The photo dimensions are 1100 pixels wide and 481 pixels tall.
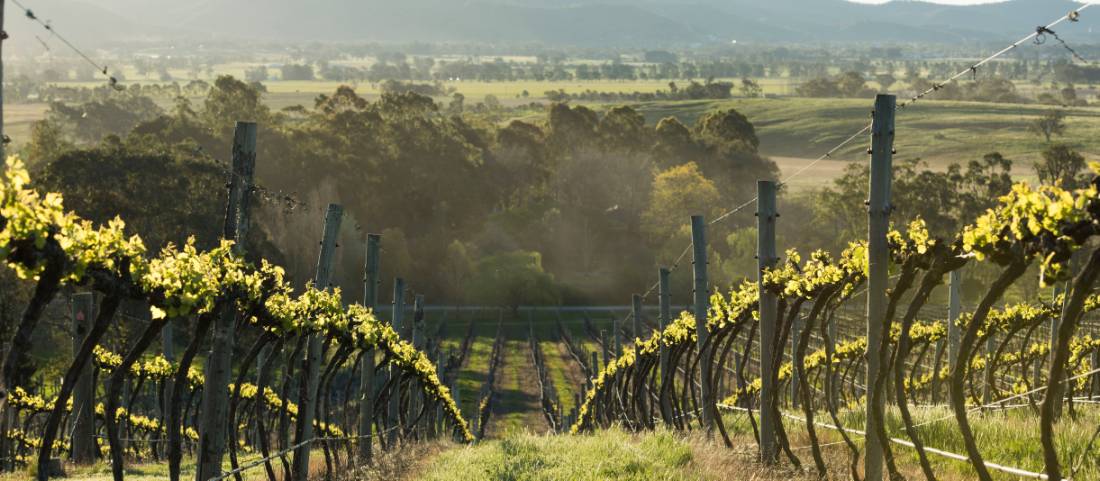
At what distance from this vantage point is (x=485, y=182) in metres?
85.8

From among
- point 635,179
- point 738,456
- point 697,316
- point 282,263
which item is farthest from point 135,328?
point 635,179

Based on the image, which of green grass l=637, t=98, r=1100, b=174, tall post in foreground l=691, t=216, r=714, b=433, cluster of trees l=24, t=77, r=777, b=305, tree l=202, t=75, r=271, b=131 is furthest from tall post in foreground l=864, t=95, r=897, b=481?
green grass l=637, t=98, r=1100, b=174

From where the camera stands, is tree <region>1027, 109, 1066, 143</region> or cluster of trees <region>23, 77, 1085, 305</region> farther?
tree <region>1027, 109, 1066, 143</region>

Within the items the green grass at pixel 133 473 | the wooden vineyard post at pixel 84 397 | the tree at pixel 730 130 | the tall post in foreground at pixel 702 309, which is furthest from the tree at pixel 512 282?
the tall post in foreground at pixel 702 309

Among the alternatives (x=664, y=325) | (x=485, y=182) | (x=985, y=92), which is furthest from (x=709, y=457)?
Answer: (x=985, y=92)

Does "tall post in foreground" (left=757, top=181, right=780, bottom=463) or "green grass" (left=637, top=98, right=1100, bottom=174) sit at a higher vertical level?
"tall post in foreground" (left=757, top=181, right=780, bottom=463)

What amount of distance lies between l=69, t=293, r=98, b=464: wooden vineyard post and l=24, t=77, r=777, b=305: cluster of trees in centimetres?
3896

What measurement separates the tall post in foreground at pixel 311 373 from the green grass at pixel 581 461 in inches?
56.9

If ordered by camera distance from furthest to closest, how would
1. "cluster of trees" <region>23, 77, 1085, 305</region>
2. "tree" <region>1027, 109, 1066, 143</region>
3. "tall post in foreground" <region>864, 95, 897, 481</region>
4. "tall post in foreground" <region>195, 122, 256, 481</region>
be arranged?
"tree" <region>1027, 109, 1066, 143</region>, "cluster of trees" <region>23, 77, 1085, 305</region>, "tall post in foreground" <region>195, 122, 256, 481</region>, "tall post in foreground" <region>864, 95, 897, 481</region>

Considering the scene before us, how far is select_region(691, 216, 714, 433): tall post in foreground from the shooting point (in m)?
15.3

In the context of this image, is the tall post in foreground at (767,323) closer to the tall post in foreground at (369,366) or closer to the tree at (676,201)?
the tall post in foreground at (369,366)

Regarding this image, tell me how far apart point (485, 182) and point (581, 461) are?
2938 inches

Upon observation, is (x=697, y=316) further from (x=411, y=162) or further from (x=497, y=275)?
(x=411, y=162)

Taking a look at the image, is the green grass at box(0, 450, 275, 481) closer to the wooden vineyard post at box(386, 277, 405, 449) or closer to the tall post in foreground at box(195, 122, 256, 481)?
the wooden vineyard post at box(386, 277, 405, 449)
